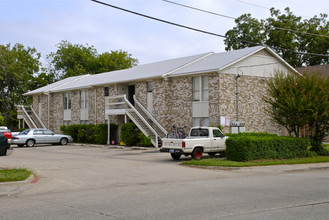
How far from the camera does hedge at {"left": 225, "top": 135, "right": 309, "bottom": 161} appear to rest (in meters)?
18.5

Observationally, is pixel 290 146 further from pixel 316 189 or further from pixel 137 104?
pixel 137 104

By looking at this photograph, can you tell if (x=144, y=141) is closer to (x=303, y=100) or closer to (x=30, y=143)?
(x=30, y=143)

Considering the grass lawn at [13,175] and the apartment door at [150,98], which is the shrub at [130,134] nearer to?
the apartment door at [150,98]

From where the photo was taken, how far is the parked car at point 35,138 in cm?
3253

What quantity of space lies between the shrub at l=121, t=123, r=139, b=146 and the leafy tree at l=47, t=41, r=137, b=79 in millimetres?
40466

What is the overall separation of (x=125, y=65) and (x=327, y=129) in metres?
52.4

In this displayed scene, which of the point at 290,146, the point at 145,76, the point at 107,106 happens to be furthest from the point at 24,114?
the point at 290,146

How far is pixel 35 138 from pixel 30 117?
13057 mm

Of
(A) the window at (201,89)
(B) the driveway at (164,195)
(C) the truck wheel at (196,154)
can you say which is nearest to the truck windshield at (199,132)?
(C) the truck wheel at (196,154)

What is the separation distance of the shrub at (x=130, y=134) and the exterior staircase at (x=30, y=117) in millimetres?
17378

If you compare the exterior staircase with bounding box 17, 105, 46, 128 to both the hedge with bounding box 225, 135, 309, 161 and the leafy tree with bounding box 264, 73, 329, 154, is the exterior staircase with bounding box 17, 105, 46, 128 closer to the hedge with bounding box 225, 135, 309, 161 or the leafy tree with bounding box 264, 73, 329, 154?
the leafy tree with bounding box 264, 73, 329, 154

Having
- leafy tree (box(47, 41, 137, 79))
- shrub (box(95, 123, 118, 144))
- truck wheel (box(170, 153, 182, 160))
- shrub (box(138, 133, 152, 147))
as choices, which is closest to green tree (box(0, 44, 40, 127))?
leafy tree (box(47, 41, 137, 79))

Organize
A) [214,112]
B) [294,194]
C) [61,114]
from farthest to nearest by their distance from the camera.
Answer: [61,114]
[214,112]
[294,194]

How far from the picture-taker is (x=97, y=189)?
37.5ft
